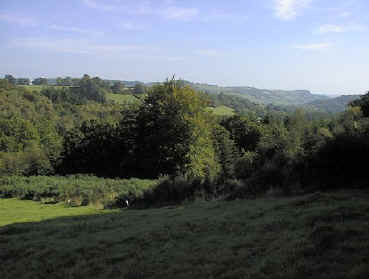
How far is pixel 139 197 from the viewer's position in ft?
81.6

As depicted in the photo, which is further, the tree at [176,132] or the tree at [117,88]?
the tree at [117,88]

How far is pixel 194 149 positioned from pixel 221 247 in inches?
1275

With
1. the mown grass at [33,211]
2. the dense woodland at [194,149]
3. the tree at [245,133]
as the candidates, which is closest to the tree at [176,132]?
the dense woodland at [194,149]

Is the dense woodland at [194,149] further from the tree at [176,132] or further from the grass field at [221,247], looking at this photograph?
the grass field at [221,247]

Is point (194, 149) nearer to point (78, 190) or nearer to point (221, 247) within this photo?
point (78, 190)

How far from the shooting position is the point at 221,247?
25.6ft

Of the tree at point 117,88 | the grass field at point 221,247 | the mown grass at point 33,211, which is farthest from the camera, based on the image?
the tree at point 117,88

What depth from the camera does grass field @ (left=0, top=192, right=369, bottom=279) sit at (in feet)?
20.0

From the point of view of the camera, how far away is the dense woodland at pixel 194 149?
1527 cm

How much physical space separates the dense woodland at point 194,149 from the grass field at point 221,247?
13.6ft

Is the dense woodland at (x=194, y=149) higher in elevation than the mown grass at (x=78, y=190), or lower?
higher

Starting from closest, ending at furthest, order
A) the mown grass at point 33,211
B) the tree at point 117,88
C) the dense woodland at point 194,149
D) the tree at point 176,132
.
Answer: the dense woodland at point 194,149 → the mown grass at point 33,211 → the tree at point 176,132 → the tree at point 117,88

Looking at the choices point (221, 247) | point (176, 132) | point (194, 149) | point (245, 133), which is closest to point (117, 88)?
point (245, 133)

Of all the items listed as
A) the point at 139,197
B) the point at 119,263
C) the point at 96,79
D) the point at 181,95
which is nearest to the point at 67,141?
the point at 181,95
